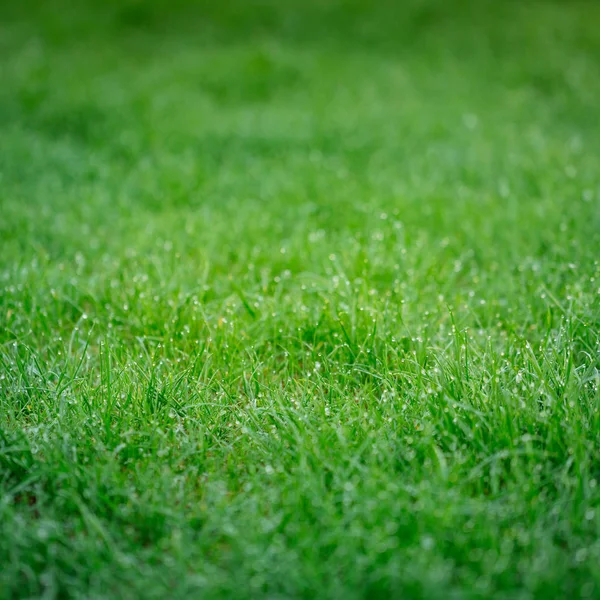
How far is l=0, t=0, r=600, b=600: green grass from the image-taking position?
2064 millimetres

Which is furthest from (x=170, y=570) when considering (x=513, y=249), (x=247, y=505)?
(x=513, y=249)

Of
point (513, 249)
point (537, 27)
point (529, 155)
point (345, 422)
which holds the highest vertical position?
point (537, 27)

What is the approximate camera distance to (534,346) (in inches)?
128

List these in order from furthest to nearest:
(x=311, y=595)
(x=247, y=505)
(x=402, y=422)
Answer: (x=402, y=422) → (x=247, y=505) → (x=311, y=595)

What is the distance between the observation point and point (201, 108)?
24.0ft

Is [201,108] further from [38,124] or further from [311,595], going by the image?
[311,595]

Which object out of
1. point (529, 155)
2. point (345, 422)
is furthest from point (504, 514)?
point (529, 155)

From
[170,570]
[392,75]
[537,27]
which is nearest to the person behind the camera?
[170,570]

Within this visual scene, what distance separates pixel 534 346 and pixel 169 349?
2.14 m

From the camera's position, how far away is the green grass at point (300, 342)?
206 cm

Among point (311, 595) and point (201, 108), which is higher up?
point (201, 108)

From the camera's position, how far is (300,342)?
130 inches

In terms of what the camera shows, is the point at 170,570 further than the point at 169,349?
No

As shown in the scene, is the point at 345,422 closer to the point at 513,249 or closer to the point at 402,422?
the point at 402,422
